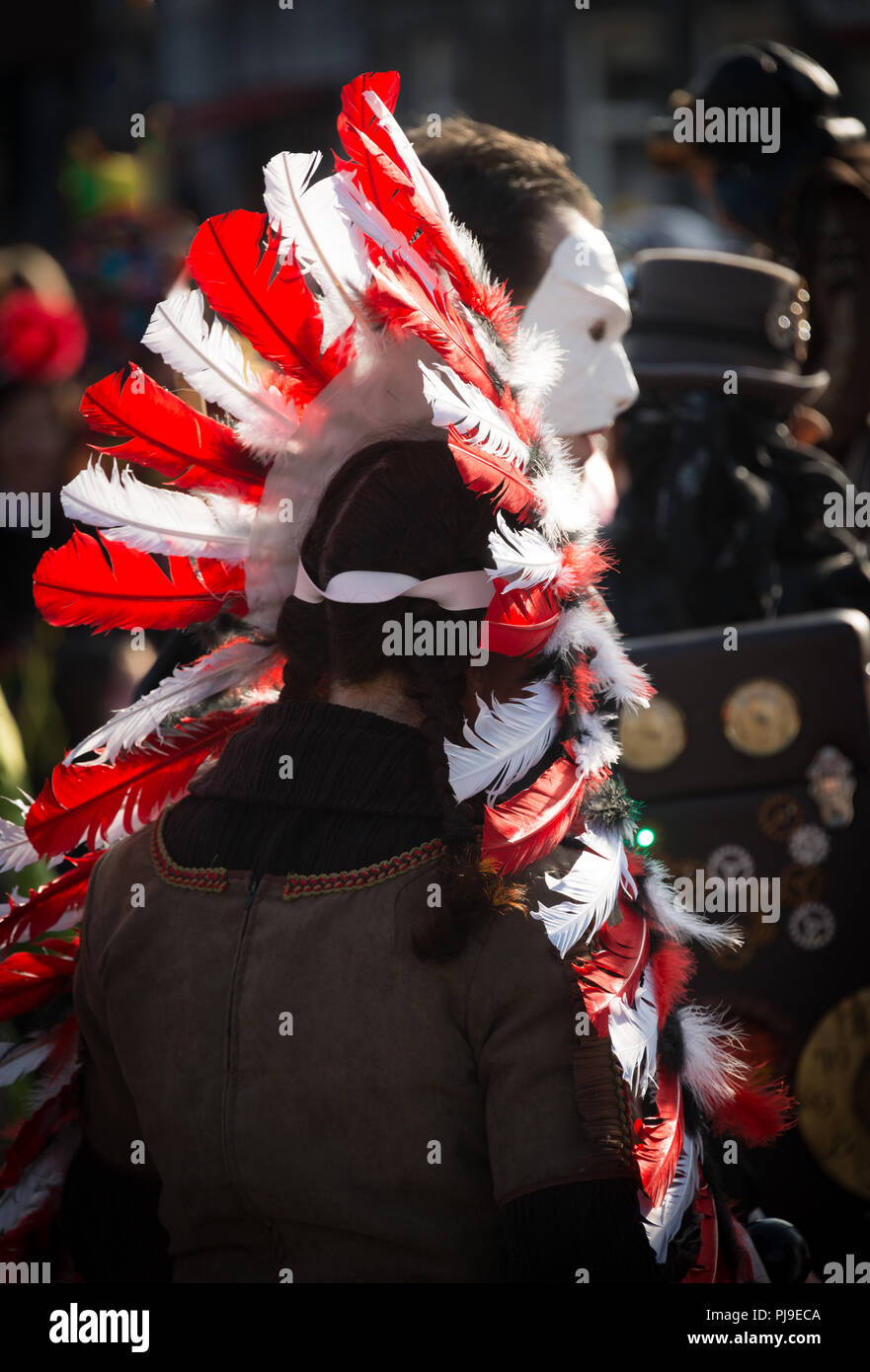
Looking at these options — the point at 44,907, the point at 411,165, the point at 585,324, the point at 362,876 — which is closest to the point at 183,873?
the point at 362,876

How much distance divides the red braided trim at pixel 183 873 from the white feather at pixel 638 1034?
43cm

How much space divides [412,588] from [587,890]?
1.14 feet

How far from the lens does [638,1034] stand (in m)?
1.29

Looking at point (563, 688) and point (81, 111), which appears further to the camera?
point (81, 111)

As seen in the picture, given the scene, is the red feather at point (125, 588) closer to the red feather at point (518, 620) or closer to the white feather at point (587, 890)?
the red feather at point (518, 620)

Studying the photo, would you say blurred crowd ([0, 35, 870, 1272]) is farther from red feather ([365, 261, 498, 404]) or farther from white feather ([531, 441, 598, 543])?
red feather ([365, 261, 498, 404])

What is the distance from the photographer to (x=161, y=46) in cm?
1557

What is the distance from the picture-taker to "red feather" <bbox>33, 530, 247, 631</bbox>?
1653 mm

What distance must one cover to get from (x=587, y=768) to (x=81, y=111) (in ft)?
54.4

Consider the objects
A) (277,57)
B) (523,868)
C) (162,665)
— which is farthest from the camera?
(277,57)

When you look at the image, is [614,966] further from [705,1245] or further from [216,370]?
[216,370]
